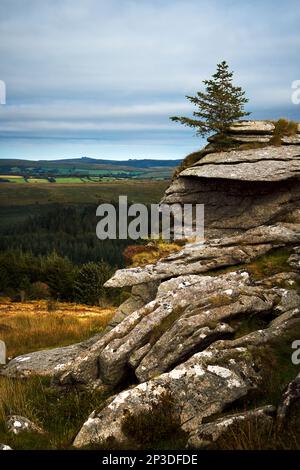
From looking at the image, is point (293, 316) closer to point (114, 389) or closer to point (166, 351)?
point (166, 351)

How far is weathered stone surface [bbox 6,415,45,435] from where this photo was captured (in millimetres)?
10164

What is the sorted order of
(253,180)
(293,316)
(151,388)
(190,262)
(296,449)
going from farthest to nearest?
(253,180), (190,262), (293,316), (151,388), (296,449)

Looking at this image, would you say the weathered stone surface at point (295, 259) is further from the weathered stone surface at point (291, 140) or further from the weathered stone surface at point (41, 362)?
the weathered stone surface at point (41, 362)

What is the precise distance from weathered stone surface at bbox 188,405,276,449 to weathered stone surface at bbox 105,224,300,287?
340 inches

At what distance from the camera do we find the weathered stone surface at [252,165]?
68.2ft

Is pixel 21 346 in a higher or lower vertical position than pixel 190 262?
lower

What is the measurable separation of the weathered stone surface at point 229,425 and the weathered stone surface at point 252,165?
45.7 ft

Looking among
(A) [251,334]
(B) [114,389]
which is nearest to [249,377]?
(A) [251,334]

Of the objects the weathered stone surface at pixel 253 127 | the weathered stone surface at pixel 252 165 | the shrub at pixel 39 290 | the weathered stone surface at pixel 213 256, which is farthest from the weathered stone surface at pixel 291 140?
the shrub at pixel 39 290

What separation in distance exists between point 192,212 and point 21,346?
39.8ft

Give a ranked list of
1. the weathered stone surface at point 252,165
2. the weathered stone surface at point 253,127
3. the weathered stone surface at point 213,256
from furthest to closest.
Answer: the weathered stone surface at point 253,127
the weathered stone surface at point 252,165
the weathered stone surface at point 213,256

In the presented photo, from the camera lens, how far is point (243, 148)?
75.0 ft

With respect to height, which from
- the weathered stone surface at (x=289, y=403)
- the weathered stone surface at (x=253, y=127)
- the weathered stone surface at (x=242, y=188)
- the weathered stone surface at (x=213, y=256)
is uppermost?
the weathered stone surface at (x=253, y=127)

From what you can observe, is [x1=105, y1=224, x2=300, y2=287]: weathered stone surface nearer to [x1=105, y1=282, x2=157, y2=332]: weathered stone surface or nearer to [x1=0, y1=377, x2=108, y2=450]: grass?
[x1=105, y1=282, x2=157, y2=332]: weathered stone surface
